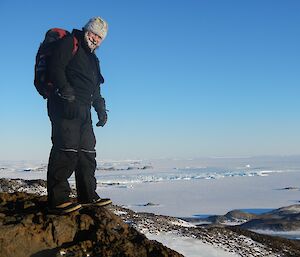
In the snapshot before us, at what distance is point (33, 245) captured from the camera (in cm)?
480

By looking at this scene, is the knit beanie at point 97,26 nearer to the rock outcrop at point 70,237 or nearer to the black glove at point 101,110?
the black glove at point 101,110

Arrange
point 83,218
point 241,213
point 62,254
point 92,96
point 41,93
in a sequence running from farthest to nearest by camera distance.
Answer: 1. point 241,213
2. point 92,96
3. point 41,93
4. point 83,218
5. point 62,254

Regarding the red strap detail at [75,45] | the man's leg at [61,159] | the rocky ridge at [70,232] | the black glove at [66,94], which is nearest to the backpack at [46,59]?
the red strap detail at [75,45]

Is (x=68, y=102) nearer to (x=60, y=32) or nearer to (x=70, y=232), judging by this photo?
(x=60, y=32)

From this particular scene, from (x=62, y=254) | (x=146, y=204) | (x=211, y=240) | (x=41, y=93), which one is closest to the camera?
(x=62, y=254)

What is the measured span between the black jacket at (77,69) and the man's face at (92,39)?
0.06 meters

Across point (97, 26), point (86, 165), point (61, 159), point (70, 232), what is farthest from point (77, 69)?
point (70, 232)

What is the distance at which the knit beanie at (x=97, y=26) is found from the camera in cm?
570

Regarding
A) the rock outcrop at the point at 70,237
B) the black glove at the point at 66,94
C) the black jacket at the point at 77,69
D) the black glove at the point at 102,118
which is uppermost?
the black jacket at the point at 77,69

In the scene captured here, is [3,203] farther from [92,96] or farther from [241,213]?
[241,213]

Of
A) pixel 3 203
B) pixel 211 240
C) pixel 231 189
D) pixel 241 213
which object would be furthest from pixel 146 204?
pixel 3 203

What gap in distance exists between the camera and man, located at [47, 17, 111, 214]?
212 inches

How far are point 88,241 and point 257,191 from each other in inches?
1417

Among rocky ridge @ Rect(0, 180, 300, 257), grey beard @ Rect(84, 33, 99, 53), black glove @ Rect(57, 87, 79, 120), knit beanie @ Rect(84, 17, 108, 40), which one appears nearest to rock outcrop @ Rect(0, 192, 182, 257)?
rocky ridge @ Rect(0, 180, 300, 257)
